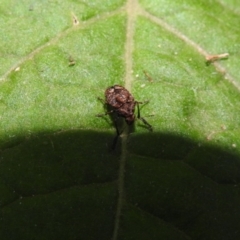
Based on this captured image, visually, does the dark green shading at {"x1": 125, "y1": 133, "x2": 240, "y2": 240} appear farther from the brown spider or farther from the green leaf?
the brown spider

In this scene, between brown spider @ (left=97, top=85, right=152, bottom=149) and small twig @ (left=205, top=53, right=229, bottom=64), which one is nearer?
brown spider @ (left=97, top=85, right=152, bottom=149)

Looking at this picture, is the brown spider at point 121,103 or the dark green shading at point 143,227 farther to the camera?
the brown spider at point 121,103

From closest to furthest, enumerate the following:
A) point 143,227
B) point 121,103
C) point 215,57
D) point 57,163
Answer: point 143,227 < point 57,163 < point 121,103 < point 215,57

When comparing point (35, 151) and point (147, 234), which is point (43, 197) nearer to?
point (35, 151)

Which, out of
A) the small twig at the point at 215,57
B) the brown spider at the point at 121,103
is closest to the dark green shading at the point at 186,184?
the brown spider at the point at 121,103

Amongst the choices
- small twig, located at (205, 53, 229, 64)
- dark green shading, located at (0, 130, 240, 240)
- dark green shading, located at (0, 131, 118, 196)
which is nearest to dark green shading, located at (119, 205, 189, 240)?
dark green shading, located at (0, 130, 240, 240)

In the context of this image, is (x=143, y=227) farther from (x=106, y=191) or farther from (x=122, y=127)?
(x=122, y=127)

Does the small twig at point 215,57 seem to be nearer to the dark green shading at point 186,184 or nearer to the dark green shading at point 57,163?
the dark green shading at point 186,184

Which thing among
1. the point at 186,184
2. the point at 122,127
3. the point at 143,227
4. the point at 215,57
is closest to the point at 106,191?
the point at 143,227

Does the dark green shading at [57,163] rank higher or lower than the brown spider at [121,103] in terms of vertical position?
lower
